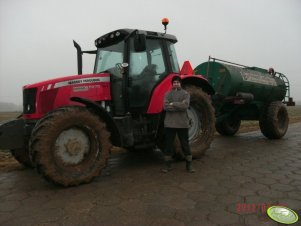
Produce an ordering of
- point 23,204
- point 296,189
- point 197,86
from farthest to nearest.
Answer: point 197,86 → point 296,189 → point 23,204

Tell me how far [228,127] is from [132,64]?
17.1 feet

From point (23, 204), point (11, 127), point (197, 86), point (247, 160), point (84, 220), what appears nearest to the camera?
point (84, 220)

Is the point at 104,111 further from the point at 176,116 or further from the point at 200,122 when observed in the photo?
the point at 200,122

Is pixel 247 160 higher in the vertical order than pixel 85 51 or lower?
lower

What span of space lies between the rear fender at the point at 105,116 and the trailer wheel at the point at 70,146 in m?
0.14

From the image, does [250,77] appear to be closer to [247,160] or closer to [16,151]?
[247,160]

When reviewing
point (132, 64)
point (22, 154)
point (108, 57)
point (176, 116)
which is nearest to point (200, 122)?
point (176, 116)

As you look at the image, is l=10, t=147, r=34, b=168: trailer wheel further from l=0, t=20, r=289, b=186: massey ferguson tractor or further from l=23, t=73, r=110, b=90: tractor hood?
l=23, t=73, r=110, b=90: tractor hood

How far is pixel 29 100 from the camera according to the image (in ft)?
15.0

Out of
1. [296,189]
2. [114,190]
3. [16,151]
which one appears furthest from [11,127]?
[296,189]

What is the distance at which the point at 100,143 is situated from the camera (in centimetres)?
432

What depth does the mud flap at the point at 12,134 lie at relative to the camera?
4188 millimetres

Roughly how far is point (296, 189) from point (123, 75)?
3026mm

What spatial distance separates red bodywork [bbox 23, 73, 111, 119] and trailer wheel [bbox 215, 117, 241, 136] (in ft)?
17.9
